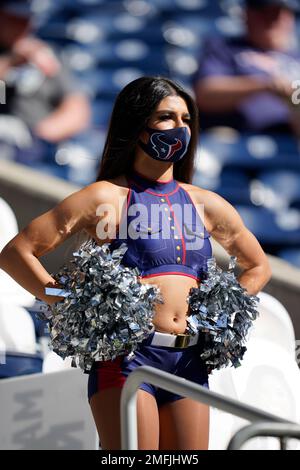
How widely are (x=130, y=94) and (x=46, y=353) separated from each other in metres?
1.36

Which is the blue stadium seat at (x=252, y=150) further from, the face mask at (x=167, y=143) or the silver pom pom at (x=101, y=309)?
the silver pom pom at (x=101, y=309)

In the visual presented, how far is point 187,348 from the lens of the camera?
3.05 meters

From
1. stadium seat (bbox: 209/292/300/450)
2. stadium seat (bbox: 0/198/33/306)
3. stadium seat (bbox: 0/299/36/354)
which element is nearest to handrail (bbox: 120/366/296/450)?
stadium seat (bbox: 209/292/300/450)

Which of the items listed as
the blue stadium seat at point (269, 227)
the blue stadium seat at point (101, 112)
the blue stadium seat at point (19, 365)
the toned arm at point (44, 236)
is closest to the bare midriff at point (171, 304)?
the toned arm at point (44, 236)

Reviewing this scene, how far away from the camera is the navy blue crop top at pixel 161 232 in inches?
121

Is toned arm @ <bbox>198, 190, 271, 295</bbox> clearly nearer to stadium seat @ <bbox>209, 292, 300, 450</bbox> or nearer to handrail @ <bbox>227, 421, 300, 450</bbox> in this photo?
stadium seat @ <bbox>209, 292, 300, 450</bbox>

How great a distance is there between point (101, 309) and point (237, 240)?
55 centimetres

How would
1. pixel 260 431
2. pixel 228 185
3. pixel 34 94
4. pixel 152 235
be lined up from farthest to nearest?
pixel 228 185, pixel 34 94, pixel 152 235, pixel 260 431

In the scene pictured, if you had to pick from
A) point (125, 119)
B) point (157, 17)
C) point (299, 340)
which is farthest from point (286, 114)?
point (125, 119)

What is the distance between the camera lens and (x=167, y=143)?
3.12 meters

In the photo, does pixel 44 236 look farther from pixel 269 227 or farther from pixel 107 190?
pixel 269 227

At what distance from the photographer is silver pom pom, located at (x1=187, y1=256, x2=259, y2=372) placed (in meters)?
3.04

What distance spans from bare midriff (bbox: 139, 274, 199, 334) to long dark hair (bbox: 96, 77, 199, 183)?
0.36m

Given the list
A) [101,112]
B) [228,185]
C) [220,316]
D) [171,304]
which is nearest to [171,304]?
[171,304]
